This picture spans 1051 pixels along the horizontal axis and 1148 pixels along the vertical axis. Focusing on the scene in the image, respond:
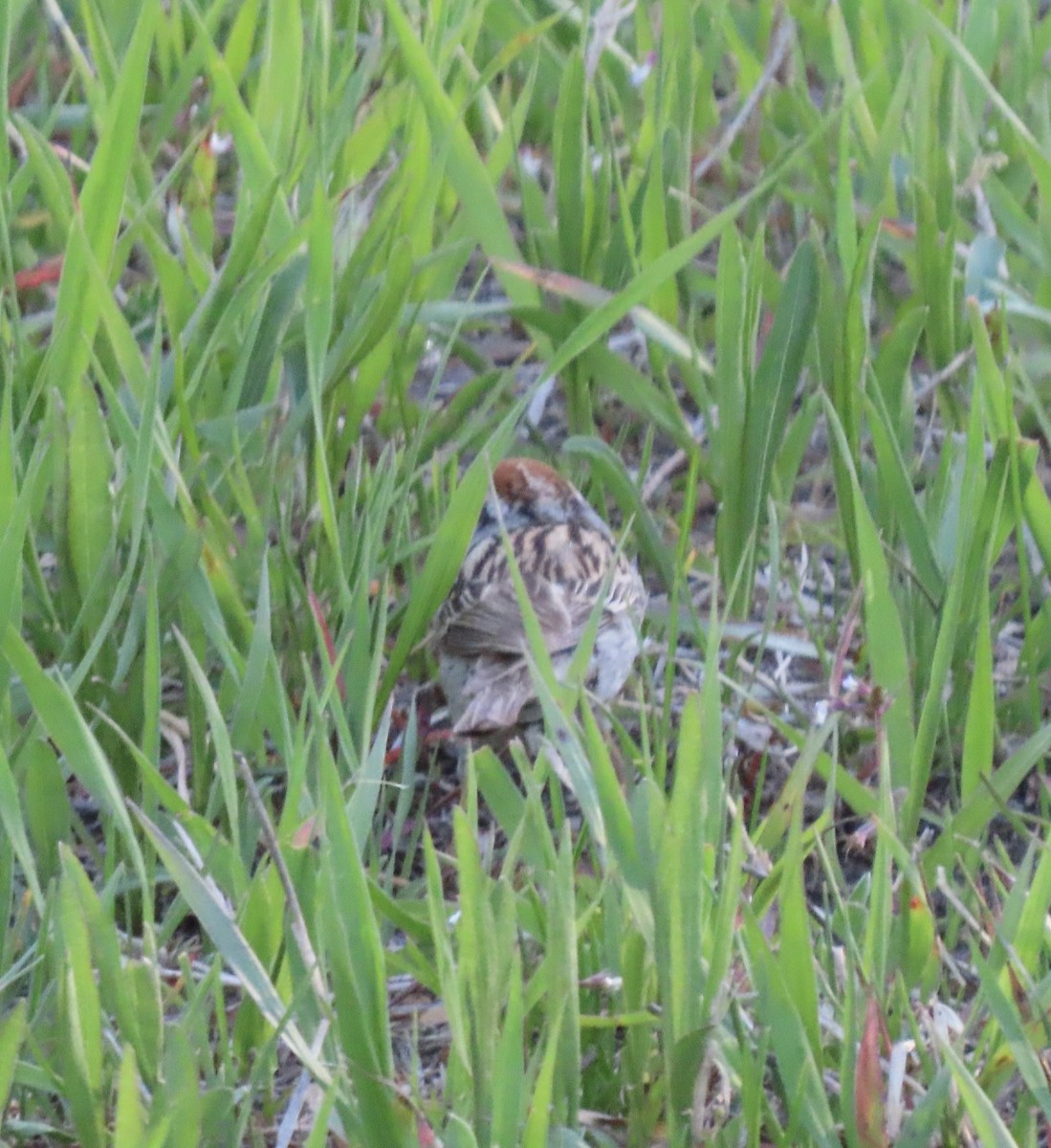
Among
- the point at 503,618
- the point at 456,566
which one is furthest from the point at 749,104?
the point at 456,566

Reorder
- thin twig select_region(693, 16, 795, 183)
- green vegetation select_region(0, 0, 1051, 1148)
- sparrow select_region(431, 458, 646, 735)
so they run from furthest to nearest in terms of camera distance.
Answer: thin twig select_region(693, 16, 795, 183) < sparrow select_region(431, 458, 646, 735) < green vegetation select_region(0, 0, 1051, 1148)

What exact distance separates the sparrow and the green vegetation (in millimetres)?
84

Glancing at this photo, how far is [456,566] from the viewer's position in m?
2.75

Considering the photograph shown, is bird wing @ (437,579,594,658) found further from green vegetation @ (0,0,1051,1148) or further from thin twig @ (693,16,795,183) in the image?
thin twig @ (693,16,795,183)

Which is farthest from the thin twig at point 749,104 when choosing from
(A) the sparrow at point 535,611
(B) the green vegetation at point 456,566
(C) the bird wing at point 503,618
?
(C) the bird wing at point 503,618

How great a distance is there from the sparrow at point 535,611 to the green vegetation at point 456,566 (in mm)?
84

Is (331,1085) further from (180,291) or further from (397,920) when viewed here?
(180,291)

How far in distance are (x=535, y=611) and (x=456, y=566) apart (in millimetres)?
212

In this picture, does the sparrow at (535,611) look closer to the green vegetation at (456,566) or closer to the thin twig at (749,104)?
the green vegetation at (456,566)

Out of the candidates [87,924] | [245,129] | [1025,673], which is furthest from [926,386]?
[87,924]

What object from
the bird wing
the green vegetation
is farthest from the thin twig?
the bird wing

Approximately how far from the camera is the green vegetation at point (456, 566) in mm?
1812

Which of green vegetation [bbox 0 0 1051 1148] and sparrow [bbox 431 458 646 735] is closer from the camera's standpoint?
green vegetation [bbox 0 0 1051 1148]

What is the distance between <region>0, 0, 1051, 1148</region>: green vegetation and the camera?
5.95ft
